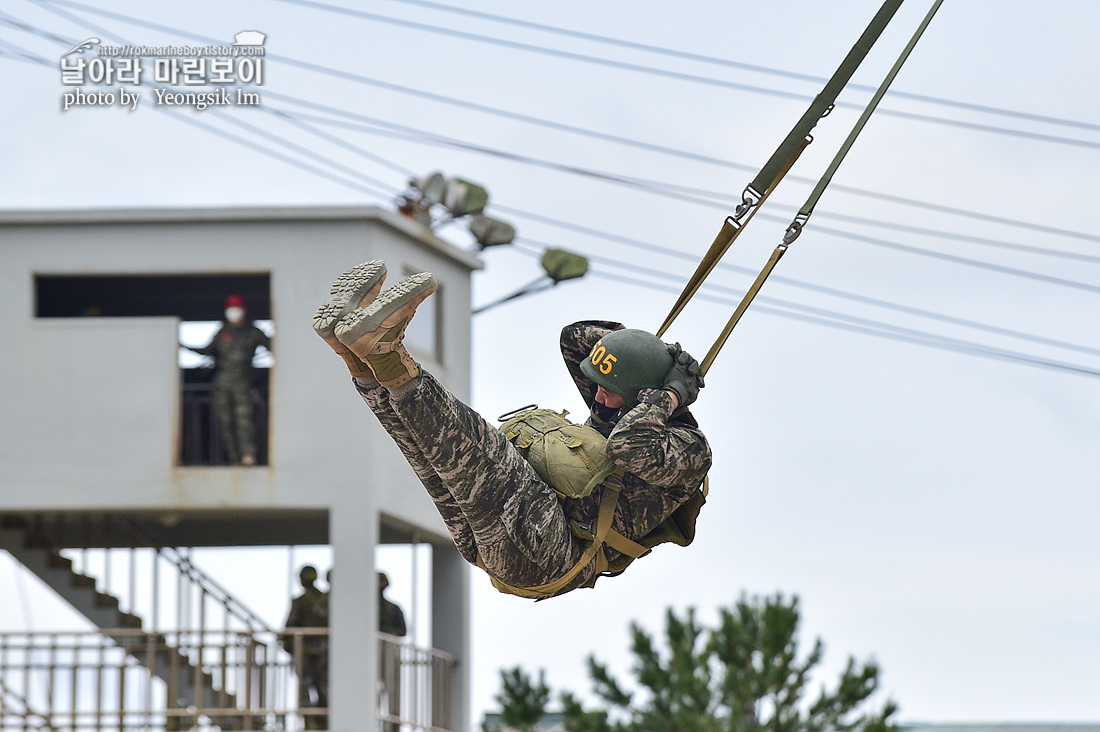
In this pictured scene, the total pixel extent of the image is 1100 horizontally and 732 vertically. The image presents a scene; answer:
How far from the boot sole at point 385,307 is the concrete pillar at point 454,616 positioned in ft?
51.7

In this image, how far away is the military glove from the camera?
29.8ft

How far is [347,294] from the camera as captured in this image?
840 centimetres

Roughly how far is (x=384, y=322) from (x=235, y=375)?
519 inches

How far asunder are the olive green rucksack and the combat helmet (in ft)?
1.00

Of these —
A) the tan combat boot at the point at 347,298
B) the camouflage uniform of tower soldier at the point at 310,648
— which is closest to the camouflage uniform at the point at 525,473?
the tan combat boot at the point at 347,298

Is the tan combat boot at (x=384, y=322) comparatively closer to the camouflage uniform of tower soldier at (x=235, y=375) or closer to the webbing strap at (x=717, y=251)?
the webbing strap at (x=717, y=251)

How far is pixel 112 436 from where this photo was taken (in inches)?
838

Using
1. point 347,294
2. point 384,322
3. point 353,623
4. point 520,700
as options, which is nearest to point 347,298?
point 347,294

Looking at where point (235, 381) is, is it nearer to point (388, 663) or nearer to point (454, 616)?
point (388, 663)

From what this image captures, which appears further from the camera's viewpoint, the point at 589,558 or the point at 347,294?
the point at 589,558

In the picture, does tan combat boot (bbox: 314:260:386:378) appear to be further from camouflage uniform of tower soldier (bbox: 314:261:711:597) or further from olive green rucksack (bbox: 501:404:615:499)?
olive green rucksack (bbox: 501:404:615:499)

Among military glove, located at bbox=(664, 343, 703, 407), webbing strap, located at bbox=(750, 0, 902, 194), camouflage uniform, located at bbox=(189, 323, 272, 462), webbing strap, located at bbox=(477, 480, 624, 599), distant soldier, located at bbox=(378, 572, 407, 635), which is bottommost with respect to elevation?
webbing strap, located at bbox=(477, 480, 624, 599)

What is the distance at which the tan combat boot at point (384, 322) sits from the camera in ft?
26.9

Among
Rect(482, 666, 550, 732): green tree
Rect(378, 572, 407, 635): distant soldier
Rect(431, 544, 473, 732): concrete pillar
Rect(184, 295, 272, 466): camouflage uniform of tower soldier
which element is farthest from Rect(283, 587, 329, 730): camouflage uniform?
Rect(482, 666, 550, 732): green tree
